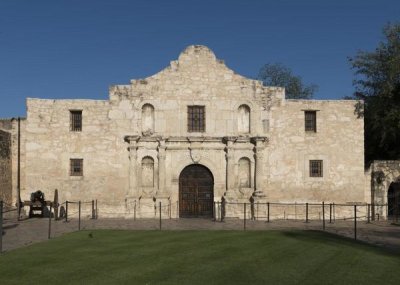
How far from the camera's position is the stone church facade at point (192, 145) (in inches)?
914

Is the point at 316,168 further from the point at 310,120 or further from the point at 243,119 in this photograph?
the point at 243,119

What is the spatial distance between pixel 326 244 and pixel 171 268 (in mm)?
Result: 5651

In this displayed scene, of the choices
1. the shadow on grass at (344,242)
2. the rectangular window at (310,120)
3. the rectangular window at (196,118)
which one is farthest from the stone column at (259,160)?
the shadow on grass at (344,242)

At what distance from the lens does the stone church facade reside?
23219 millimetres

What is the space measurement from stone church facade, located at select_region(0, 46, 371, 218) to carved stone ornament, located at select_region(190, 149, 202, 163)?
5cm

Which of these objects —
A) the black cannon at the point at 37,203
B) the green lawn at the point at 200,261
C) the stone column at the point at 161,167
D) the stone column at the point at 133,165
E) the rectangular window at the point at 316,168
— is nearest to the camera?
the green lawn at the point at 200,261

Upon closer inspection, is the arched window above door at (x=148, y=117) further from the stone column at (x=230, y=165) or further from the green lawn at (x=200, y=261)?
the green lawn at (x=200, y=261)

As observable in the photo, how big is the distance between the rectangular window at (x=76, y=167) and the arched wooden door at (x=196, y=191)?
520 cm

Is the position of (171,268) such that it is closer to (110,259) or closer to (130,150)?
(110,259)

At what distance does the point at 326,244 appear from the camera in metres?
13.4

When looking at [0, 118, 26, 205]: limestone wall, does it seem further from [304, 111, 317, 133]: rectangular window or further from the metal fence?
[304, 111, 317, 133]: rectangular window

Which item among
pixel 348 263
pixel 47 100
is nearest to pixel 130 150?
pixel 47 100

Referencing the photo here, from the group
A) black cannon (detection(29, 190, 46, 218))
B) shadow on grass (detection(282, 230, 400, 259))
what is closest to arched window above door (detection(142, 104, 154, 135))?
black cannon (detection(29, 190, 46, 218))

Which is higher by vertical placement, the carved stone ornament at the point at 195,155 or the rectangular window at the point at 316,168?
the carved stone ornament at the point at 195,155
